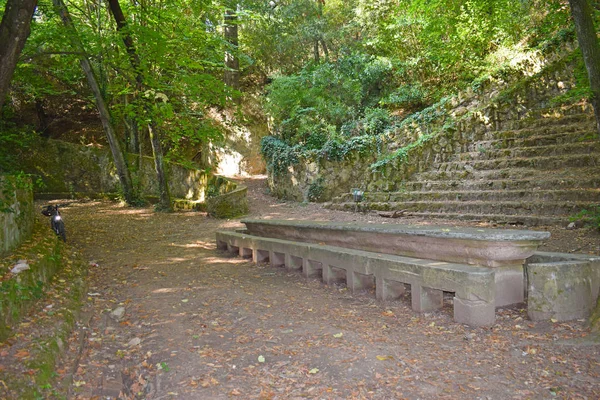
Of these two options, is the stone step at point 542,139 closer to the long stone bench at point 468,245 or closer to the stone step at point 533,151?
the stone step at point 533,151

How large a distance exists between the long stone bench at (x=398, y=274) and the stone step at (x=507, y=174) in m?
6.46

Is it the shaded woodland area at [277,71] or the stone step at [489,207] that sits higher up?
the shaded woodland area at [277,71]

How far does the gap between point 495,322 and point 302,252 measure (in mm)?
2829

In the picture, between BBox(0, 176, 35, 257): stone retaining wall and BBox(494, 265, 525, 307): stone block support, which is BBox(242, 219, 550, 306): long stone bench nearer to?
BBox(494, 265, 525, 307): stone block support

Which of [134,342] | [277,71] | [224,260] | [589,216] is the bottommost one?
[134,342]

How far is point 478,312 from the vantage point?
12.3 feet

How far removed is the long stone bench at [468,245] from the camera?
382 cm

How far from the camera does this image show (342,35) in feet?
67.4

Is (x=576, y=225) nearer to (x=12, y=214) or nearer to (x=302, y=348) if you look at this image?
(x=302, y=348)

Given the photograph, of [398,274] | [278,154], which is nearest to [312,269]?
[398,274]

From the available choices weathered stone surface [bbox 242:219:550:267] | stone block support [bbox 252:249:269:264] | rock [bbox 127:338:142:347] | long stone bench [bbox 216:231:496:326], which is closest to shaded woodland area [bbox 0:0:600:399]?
rock [bbox 127:338:142:347]

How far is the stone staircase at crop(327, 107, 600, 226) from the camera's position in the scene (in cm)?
859

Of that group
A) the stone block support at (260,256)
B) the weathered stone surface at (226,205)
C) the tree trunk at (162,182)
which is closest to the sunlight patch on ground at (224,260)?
the stone block support at (260,256)

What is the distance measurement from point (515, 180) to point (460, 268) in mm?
7190
